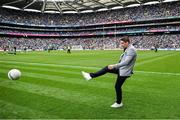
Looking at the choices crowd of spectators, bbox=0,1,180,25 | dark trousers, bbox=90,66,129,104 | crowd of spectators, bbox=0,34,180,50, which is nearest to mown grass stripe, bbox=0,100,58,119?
dark trousers, bbox=90,66,129,104

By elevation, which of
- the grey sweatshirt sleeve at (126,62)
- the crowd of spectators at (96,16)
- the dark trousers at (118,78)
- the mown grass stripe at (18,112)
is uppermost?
the crowd of spectators at (96,16)

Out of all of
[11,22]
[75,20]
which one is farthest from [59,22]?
[11,22]

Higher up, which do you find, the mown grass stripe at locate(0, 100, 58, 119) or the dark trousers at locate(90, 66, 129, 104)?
the dark trousers at locate(90, 66, 129, 104)

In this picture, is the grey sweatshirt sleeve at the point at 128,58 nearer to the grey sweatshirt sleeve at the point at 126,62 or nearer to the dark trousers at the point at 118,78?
the grey sweatshirt sleeve at the point at 126,62

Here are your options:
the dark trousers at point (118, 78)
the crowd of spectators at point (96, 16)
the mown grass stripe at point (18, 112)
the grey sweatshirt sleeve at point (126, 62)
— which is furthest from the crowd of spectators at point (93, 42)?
the mown grass stripe at point (18, 112)

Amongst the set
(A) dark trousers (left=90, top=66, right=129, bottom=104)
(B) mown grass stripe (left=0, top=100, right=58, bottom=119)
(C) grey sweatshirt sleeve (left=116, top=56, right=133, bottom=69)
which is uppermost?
(C) grey sweatshirt sleeve (left=116, top=56, right=133, bottom=69)

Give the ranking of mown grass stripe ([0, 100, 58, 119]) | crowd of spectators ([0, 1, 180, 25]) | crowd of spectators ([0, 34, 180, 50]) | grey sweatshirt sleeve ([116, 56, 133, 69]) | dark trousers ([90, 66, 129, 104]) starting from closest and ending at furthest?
1. mown grass stripe ([0, 100, 58, 119])
2. grey sweatshirt sleeve ([116, 56, 133, 69])
3. dark trousers ([90, 66, 129, 104])
4. crowd of spectators ([0, 34, 180, 50])
5. crowd of spectators ([0, 1, 180, 25])

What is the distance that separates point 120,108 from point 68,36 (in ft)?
371

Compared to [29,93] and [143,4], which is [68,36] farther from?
[29,93]

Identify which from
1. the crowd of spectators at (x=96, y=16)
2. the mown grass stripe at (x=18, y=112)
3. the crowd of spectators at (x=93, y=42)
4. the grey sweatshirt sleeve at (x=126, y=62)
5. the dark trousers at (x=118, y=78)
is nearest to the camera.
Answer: the mown grass stripe at (x=18, y=112)

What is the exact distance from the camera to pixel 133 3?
98250mm

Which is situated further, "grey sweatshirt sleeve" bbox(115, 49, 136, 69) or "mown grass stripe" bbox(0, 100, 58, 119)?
"grey sweatshirt sleeve" bbox(115, 49, 136, 69)

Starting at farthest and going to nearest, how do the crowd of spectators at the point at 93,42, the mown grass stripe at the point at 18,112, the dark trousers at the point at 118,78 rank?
the crowd of spectators at the point at 93,42 → the dark trousers at the point at 118,78 → the mown grass stripe at the point at 18,112

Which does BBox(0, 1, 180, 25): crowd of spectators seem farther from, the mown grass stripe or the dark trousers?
the mown grass stripe
